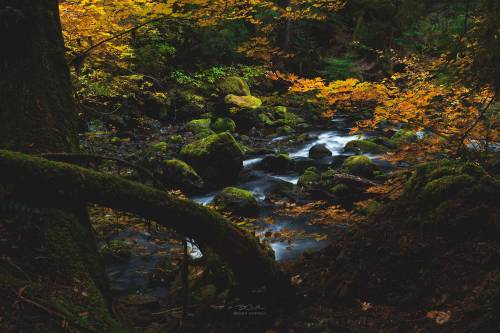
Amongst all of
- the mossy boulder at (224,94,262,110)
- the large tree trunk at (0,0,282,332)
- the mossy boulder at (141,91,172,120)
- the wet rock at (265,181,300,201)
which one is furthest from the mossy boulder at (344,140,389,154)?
the large tree trunk at (0,0,282,332)

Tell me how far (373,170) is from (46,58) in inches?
392

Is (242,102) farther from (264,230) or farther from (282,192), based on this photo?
(264,230)

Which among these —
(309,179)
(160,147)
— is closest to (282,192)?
(309,179)

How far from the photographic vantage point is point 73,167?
2.99 metres

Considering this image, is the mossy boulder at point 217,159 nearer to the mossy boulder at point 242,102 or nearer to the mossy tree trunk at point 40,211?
the mossy boulder at point 242,102

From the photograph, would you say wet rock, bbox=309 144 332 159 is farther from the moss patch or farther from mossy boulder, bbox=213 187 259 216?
mossy boulder, bbox=213 187 259 216

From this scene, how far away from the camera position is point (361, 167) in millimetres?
11789

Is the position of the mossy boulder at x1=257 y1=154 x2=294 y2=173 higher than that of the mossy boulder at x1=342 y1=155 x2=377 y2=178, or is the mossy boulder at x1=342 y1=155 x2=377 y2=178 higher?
the mossy boulder at x1=342 y1=155 x2=377 y2=178

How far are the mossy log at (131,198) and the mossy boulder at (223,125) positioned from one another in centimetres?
1376

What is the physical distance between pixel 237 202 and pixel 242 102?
9.97 meters

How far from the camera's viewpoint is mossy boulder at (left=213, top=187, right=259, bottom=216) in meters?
9.55

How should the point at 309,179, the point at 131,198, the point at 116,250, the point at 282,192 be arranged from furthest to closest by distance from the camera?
the point at 309,179, the point at 282,192, the point at 116,250, the point at 131,198

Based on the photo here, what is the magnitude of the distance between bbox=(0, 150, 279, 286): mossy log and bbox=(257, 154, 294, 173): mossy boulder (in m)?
9.26

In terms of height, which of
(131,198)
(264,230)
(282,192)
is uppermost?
(131,198)
